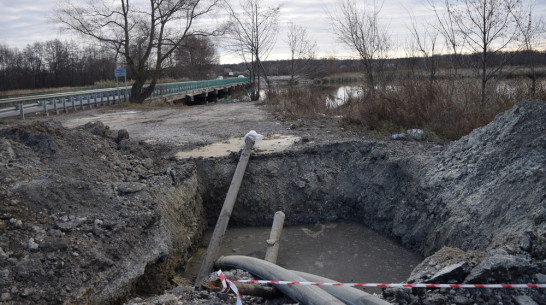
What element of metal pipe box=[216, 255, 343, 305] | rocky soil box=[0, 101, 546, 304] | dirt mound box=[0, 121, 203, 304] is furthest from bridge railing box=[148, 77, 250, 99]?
metal pipe box=[216, 255, 343, 305]

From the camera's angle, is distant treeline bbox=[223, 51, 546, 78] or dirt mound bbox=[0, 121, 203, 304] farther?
distant treeline bbox=[223, 51, 546, 78]

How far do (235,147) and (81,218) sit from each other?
175 inches

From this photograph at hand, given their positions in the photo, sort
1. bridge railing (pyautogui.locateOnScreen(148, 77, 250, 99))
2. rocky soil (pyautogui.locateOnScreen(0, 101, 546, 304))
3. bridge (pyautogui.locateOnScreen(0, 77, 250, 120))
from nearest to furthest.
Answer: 1. rocky soil (pyautogui.locateOnScreen(0, 101, 546, 304))
2. bridge (pyautogui.locateOnScreen(0, 77, 250, 120))
3. bridge railing (pyautogui.locateOnScreen(148, 77, 250, 99))

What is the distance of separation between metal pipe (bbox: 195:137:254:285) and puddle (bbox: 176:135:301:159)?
592mm

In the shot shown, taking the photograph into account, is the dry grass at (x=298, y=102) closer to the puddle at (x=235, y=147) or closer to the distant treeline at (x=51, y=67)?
the puddle at (x=235, y=147)

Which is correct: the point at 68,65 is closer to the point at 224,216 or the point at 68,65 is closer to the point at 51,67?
the point at 51,67

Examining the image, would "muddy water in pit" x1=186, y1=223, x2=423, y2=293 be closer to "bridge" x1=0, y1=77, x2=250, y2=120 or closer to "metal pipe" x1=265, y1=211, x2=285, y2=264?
"metal pipe" x1=265, y1=211, x2=285, y2=264

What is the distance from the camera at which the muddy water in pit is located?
6.30 meters

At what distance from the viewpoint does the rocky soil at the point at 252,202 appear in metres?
4.00

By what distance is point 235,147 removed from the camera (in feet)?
30.0

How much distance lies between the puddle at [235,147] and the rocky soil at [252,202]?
29cm

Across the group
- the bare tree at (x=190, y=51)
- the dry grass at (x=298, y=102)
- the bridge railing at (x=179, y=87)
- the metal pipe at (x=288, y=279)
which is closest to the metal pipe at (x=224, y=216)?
the metal pipe at (x=288, y=279)

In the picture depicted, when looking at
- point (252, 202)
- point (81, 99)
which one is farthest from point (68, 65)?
point (252, 202)

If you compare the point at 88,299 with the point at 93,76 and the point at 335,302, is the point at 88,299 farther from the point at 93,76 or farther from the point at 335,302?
the point at 93,76
